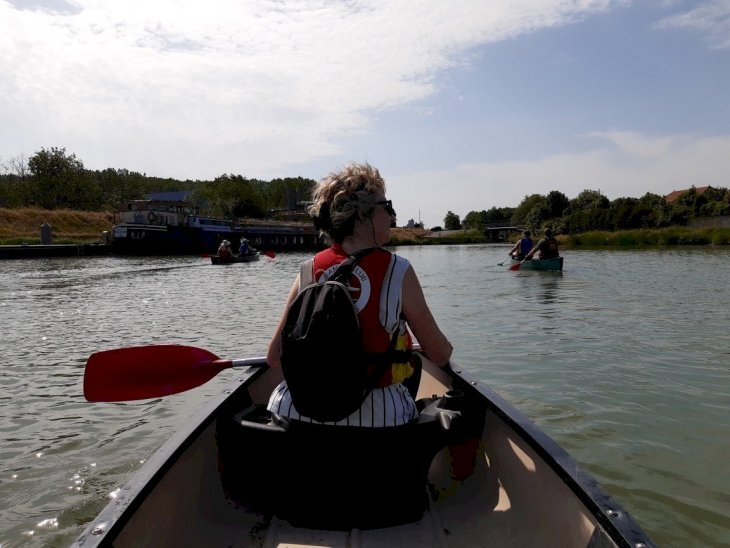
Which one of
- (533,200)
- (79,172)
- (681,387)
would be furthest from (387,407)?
(533,200)

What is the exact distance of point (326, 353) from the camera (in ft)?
7.21

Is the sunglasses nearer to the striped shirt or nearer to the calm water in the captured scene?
the striped shirt

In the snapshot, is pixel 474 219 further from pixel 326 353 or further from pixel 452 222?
pixel 326 353

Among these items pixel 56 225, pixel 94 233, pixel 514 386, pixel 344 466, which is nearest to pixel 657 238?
pixel 514 386

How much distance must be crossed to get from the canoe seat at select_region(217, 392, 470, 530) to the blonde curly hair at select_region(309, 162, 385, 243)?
0.91m

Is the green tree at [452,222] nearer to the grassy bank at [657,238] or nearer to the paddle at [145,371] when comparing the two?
the grassy bank at [657,238]

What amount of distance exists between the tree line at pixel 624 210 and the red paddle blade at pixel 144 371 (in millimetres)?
75839

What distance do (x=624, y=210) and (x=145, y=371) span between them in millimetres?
80907

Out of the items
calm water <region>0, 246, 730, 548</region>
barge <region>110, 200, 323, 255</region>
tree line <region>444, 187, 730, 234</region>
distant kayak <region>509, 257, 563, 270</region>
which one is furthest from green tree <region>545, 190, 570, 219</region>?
calm water <region>0, 246, 730, 548</region>

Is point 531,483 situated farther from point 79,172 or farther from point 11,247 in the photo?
point 79,172

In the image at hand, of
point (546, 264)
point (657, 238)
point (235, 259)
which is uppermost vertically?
point (657, 238)

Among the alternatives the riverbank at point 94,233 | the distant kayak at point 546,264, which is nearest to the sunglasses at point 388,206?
the distant kayak at point 546,264

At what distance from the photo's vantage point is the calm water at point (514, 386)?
4.03 metres

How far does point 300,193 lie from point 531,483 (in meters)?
123
